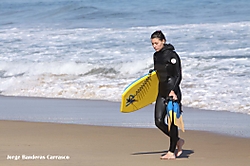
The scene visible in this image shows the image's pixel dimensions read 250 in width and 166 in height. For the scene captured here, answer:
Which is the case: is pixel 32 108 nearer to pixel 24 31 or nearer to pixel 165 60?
pixel 165 60

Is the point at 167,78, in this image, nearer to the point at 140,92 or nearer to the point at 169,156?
the point at 140,92

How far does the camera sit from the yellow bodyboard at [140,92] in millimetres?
5199

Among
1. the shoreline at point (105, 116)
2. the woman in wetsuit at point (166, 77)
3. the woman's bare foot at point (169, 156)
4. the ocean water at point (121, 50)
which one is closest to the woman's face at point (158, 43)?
the woman in wetsuit at point (166, 77)

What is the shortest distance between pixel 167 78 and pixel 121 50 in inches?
405

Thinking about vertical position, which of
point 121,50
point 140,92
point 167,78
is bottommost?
point 121,50

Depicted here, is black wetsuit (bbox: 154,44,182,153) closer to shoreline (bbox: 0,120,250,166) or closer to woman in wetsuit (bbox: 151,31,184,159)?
woman in wetsuit (bbox: 151,31,184,159)

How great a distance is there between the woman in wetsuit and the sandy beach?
231mm

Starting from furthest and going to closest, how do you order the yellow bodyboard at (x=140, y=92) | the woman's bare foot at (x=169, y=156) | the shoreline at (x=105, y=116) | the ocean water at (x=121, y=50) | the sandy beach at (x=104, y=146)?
the ocean water at (x=121, y=50)
the shoreline at (x=105, y=116)
the yellow bodyboard at (x=140, y=92)
the woman's bare foot at (x=169, y=156)
the sandy beach at (x=104, y=146)

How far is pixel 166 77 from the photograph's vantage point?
489 centimetres

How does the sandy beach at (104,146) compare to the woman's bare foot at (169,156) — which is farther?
the woman's bare foot at (169,156)

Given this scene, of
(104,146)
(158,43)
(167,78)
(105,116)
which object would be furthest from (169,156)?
(105,116)

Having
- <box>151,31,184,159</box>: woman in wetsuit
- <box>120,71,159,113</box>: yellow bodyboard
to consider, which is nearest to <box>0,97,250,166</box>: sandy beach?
<box>151,31,184,159</box>: woman in wetsuit

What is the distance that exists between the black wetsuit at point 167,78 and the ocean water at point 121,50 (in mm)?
3031

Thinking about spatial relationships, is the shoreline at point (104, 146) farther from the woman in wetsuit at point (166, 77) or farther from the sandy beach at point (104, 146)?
the woman in wetsuit at point (166, 77)
